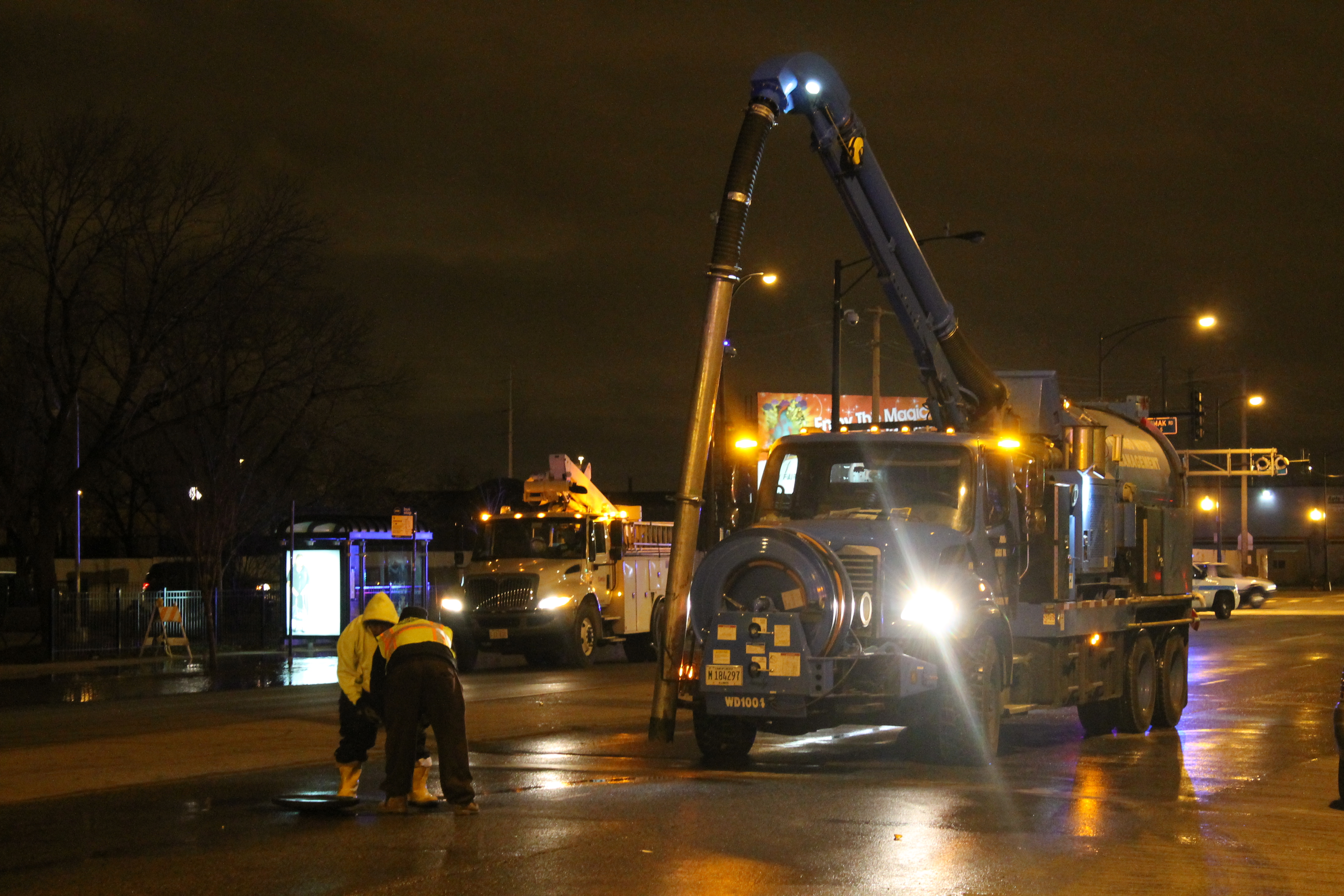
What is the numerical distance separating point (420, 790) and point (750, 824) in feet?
8.12

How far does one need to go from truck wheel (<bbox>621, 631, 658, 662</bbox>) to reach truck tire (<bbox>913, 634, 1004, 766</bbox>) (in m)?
17.6

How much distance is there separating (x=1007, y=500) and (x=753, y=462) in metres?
2.37

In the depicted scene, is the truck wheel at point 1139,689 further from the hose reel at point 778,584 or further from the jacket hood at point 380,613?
the jacket hood at point 380,613

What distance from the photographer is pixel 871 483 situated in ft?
46.7

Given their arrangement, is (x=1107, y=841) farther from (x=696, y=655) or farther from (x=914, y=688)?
(x=696, y=655)

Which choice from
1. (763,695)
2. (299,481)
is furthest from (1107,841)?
Result: (299,481)

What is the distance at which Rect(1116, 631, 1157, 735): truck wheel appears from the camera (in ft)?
55.1

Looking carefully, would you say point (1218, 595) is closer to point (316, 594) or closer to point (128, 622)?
point (316, 594)

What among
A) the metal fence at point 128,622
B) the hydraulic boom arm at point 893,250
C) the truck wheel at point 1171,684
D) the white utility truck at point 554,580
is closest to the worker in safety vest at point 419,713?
the hydraulic boom arm at point 893,250

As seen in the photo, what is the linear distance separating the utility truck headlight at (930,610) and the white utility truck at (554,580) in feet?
49.1

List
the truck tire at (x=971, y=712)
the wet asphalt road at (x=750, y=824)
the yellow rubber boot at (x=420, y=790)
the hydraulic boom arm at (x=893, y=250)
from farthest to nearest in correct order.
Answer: the hydraulic boom arm at (x=893, y=250) < the truck tire at (x=971, y=712) < the yellow rubber boot at (x=420, y=790) < the wet asphalt road at (x=750, y=824)

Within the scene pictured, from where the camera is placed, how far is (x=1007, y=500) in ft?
47.0

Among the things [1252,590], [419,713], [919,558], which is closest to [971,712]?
[919,558]

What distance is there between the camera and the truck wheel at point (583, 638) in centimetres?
2839
